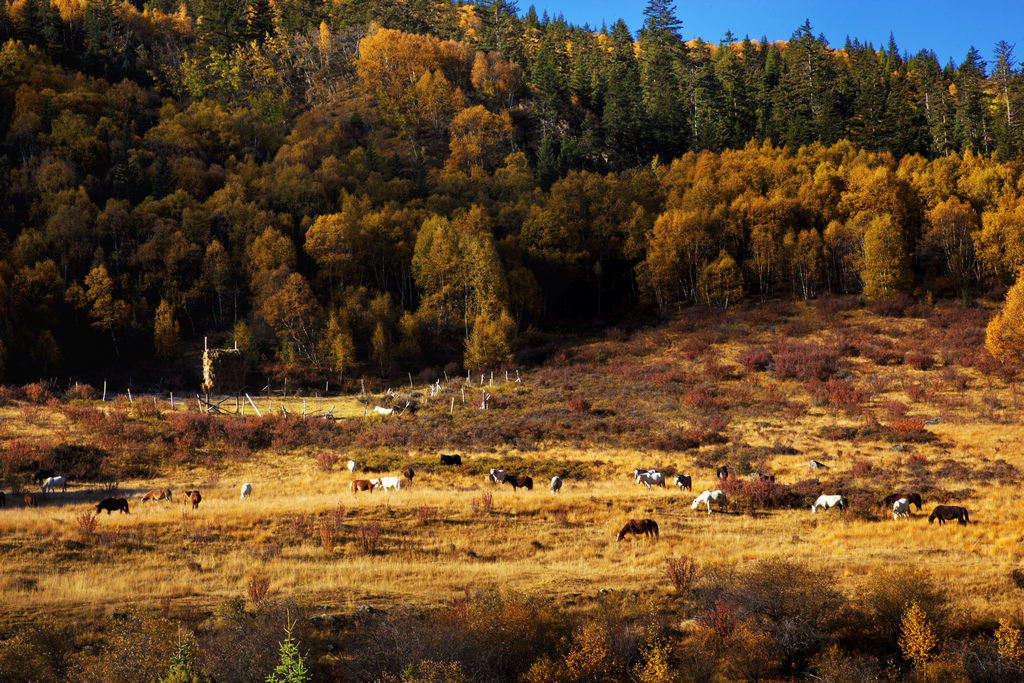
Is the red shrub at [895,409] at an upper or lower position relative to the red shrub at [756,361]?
lower

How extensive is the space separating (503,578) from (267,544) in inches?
289

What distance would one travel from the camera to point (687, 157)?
310ft

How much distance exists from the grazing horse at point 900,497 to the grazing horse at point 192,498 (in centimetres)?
2570

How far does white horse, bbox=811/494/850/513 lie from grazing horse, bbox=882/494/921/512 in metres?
1.30

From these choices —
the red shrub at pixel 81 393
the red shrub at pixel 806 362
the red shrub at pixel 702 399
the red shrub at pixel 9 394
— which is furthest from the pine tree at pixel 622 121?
the red shrub at pixel 9 394

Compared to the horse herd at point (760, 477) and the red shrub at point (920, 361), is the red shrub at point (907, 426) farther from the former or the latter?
the red shrub at point (920, 361)

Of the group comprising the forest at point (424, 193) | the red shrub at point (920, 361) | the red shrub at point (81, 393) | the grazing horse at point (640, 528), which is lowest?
the grazing horse at point (640, 528)

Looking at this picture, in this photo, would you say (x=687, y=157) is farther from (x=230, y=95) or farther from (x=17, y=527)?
(x=17, y=527)

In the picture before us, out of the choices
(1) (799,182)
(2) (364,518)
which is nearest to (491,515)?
(2) (364,518)

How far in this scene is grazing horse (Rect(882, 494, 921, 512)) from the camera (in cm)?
2397

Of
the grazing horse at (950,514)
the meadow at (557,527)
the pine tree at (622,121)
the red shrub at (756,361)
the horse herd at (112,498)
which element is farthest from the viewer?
the pine tree at (622,121)

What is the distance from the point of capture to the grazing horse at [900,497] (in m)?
24.0

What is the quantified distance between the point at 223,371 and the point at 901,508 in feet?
163

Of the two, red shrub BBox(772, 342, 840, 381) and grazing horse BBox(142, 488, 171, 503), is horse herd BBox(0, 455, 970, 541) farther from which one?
red shrub BBox(772, 342, 840, 381)
